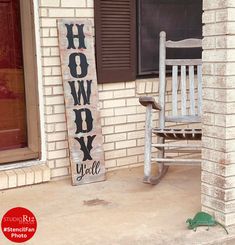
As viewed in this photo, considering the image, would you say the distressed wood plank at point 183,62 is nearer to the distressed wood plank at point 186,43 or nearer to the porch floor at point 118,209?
the distressed wood plank at point 186,43

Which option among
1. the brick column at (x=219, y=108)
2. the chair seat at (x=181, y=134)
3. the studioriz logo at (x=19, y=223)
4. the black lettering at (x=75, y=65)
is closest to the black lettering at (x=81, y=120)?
the black lettering at (x=75, y=65)

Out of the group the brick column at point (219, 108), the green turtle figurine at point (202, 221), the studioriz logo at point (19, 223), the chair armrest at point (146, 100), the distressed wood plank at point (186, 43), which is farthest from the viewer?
the distressed wood plank at point (186, 43)

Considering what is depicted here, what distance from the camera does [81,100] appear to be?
435 centimetres

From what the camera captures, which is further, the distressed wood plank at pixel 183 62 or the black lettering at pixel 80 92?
the distressed wood plank at pixel 183 62

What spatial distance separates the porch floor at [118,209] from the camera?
3137mm

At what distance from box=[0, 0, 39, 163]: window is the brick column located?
1.60 metres

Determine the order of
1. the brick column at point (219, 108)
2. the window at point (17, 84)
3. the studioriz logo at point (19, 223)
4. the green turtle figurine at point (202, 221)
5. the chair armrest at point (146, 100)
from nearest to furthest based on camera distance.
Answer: the studioriz logo at point (19, 223) → the brick column at point (219, 108) → the green turtle figurine at point (202, 221) → the chair armrest at point (146, 100) → the window at point (17, 84)

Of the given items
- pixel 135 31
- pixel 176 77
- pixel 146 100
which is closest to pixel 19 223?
pixel 146 100

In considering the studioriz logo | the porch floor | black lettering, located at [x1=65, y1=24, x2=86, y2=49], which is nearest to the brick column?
the porch floor

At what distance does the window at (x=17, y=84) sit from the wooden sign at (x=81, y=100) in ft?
0.89

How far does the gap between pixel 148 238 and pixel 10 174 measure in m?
1.48

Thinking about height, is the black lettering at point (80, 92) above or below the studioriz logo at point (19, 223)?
above

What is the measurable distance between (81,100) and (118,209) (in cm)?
108

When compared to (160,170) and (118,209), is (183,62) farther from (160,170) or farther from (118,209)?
(118,209)
